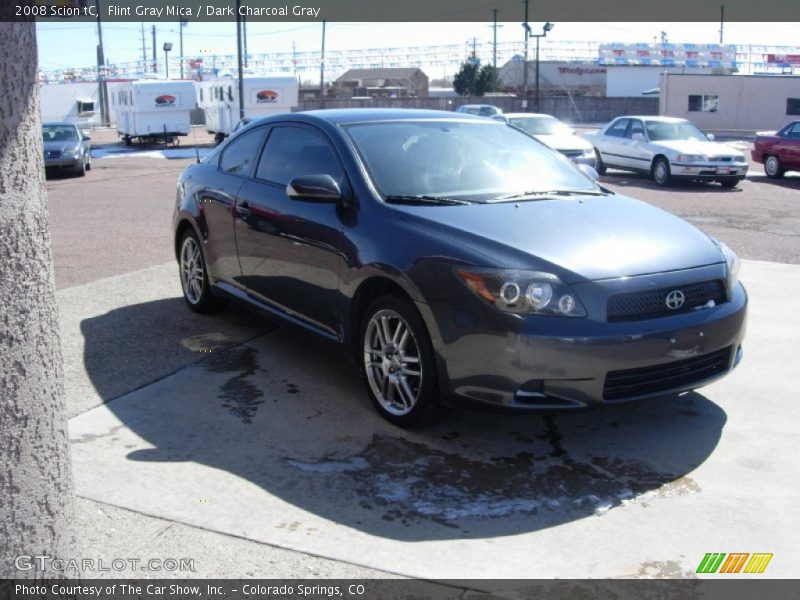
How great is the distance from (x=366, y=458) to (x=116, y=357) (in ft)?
8.19

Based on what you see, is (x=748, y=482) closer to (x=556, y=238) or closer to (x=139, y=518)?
(x=556, y=238)

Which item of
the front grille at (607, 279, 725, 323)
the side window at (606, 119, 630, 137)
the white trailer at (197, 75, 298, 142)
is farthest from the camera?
the white trailer at (197, 75, 298, 142)

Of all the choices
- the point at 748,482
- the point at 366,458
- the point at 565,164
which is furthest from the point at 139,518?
the point at 565,164

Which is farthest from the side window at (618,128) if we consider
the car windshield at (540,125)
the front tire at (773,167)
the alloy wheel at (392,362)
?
the alloy wheel at (392,362)

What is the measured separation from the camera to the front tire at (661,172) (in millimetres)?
19578

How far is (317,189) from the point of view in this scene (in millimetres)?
5305

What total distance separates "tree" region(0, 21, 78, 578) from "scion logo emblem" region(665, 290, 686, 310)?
9.85 feet

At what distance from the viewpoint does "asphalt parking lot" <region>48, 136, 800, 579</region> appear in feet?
12.2

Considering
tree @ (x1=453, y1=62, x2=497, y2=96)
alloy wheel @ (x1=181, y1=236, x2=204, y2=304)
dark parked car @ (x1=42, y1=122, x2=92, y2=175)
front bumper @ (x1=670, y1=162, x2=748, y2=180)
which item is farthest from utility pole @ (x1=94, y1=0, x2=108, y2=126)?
alloy wheel @ (x1=181, y1=236, x2=204, y2=304)

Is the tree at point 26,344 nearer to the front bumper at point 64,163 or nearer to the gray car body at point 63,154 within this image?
the gray car body at point 63,154

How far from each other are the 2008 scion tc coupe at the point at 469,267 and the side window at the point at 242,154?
0.10 feet

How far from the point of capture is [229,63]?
64.4 meters

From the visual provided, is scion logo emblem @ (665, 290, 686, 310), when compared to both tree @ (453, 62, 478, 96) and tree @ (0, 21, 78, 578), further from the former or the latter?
tree @ (453, 62, 478, 96)

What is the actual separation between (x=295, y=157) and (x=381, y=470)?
2.49m
